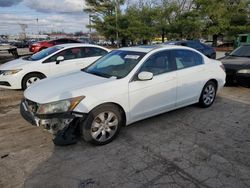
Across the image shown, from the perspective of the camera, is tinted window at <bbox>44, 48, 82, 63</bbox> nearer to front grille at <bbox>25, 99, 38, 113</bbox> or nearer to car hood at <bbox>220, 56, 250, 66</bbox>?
front grille at <bbox>25, 99, 38, 113</bbox>

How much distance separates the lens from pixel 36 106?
384 cm

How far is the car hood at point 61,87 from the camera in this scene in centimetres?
377

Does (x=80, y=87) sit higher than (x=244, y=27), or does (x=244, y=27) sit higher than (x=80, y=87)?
(x=244, y=27)

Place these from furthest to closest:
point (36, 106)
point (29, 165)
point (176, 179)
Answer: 1. point (36, 106)
2. point (29, 165)
3. point (176, 179)

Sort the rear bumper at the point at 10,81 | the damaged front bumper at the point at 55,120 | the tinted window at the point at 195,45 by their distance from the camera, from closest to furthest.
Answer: the damaged front bumper at the point at 55,120 → the rear bumper at the point at 10,81 → the tinted window at the point at 195,45

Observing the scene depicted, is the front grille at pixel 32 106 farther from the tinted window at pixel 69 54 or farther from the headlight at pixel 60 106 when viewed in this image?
the tinted window at pixel 69 54

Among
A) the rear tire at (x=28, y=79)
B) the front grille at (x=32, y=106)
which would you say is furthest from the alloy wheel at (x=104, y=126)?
the rear tire at (x=28, y=79)

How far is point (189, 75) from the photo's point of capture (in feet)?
17.0

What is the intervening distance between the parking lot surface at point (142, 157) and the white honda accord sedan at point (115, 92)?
0.30 m

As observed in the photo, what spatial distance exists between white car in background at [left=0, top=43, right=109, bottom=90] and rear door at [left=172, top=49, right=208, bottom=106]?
11.9 ft

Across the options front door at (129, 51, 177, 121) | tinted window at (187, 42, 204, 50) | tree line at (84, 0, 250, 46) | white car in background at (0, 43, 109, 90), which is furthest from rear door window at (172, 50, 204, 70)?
tree line at (84, 0, 250, 46)

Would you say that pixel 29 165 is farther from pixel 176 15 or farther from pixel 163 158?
pixel 176 15

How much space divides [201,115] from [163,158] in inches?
84.0

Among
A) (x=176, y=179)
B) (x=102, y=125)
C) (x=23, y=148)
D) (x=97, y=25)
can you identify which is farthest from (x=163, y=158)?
(x=97, y=25)
